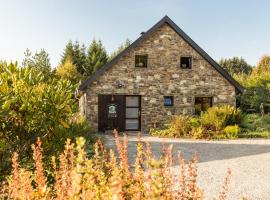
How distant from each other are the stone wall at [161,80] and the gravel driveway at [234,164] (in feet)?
14.2

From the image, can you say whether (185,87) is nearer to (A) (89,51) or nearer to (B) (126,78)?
(B) (126,78)

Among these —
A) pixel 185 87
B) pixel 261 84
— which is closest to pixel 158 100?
pixel 185 87

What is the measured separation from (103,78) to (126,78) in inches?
49.4

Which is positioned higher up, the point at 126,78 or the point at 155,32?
the point at 155,32

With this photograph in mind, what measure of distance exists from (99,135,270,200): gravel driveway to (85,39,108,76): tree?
3008cm

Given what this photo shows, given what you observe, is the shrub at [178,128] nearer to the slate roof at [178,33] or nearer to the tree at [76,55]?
the slate roof at [178,33]

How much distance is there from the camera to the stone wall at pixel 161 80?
779 inches

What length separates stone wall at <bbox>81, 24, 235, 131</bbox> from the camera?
19781 millimetres

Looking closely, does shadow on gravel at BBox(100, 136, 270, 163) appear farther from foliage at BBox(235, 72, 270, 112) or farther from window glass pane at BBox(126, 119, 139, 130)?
foliage at BBox(235, 72, 270, 112)

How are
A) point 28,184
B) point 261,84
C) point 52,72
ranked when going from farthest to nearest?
1. point 52,72
2. point 261,84
3. point 28,184

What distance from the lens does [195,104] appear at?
68.9ft

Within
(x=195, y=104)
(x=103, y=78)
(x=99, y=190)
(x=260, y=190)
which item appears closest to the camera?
(x=99, y=190)

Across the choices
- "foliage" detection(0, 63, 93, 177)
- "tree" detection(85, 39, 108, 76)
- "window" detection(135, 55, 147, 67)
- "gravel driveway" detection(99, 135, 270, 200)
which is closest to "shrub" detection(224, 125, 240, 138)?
"gravel driveway" detection(99, 135, 270, 200)

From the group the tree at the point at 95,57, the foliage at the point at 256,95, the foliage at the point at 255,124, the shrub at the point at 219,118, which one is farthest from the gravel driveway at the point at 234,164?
the tree at the point at 95,57
